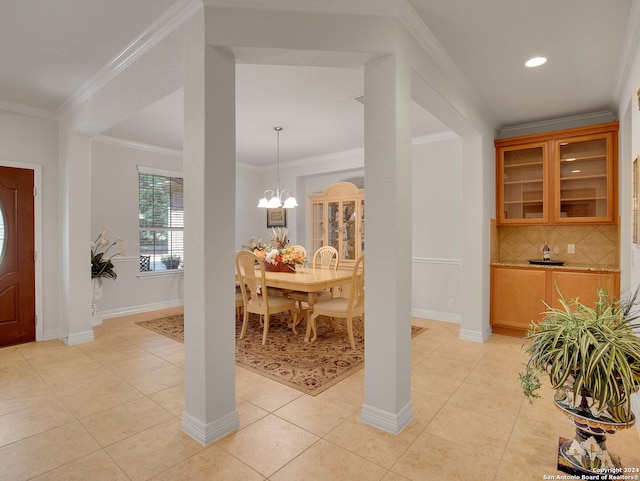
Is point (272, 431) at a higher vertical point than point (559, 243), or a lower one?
lower

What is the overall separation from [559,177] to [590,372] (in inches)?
122

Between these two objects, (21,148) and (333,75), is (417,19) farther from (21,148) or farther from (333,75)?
(21,148)

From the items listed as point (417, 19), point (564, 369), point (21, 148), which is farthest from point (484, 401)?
point (21, 148)

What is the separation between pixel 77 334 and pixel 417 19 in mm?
4486

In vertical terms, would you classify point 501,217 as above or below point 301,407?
above

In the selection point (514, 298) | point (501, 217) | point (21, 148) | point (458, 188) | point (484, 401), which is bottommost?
point (484, 401)

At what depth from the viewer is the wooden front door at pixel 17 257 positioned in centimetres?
376

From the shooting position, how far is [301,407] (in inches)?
97.7

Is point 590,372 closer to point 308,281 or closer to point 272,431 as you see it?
point 272,431

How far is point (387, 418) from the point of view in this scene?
2168 millimetres


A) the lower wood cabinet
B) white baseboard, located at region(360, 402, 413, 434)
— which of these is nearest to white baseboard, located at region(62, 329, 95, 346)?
white baseboard, located at region(360, 402, 413, 434)

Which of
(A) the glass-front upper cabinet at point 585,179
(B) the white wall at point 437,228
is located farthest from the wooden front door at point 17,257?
(A) the glass-front upper cabinet at point 585,179

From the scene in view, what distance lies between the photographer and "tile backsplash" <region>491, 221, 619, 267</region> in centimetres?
397

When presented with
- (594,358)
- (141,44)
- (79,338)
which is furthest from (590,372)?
(79,338)
